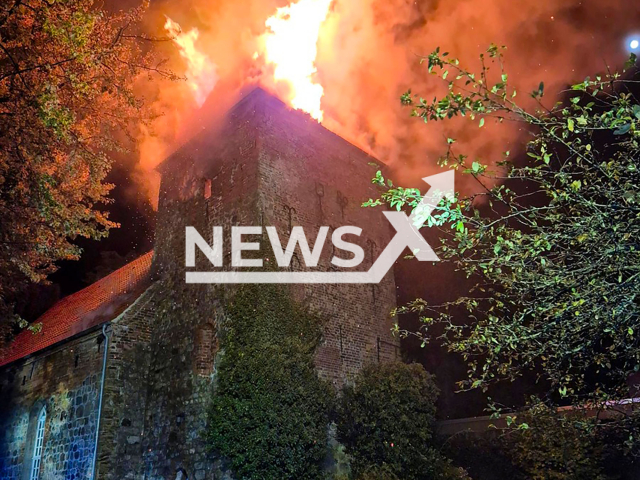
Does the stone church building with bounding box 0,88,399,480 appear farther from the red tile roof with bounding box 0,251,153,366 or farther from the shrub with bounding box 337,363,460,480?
the shrub with bounding box 337,363,460,480

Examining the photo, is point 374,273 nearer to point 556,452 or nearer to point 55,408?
point 556,452

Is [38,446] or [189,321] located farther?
[38,446]

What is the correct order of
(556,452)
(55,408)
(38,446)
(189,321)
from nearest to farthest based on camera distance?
(556,452)
(189,321)
(55,408)
(38,446)

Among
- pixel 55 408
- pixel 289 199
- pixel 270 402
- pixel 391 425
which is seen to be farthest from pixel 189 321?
pixel 391 425

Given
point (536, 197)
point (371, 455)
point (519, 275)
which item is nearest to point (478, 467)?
point (371, 455)

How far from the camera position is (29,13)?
29.3 ft

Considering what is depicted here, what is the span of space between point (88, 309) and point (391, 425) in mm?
13420

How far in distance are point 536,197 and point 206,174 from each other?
10.0 meters

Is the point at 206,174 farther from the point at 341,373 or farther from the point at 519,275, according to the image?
the point at 519,275

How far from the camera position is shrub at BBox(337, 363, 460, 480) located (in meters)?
10.6

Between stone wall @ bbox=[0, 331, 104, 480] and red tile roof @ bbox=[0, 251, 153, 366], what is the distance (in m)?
0.73

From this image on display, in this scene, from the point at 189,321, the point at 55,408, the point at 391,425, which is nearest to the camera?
the point at 391,425

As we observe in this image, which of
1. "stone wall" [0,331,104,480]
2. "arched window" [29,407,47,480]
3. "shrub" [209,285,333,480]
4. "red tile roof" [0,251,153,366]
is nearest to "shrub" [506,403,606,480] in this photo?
"shrub" [209,285,333,480]

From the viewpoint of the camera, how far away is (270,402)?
1019 centimetres
